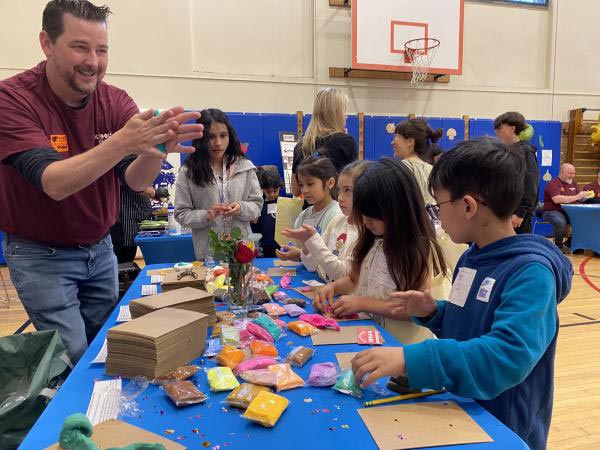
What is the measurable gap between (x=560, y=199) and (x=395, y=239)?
252 inches

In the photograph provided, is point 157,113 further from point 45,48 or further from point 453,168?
point 453,168

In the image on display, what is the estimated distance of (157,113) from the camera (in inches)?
56.1

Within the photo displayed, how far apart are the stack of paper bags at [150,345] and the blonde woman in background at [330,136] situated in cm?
198

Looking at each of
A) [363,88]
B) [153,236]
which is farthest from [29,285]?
[363,88]

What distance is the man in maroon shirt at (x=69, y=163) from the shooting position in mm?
1417

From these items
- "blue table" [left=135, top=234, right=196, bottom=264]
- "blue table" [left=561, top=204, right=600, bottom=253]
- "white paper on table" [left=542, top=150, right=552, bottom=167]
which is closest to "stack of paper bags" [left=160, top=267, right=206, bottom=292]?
"blue table" [left=135, top=234, right=196, bottom=264]

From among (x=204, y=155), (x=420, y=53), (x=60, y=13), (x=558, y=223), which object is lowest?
(x=558, y=223)

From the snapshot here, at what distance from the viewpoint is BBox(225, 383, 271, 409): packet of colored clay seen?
981mm

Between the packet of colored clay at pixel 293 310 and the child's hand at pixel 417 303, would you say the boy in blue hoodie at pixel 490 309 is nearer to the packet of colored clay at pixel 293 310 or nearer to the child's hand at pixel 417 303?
the child's hand at pixel 417 303

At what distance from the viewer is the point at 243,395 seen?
1.00 m

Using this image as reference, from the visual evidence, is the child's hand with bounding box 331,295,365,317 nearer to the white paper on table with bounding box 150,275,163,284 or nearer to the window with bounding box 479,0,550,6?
the white paper on table with bounding box 150,275,163,284

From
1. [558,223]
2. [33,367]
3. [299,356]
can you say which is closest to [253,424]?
[299,356]

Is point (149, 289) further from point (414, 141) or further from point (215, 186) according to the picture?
point (414, 141)

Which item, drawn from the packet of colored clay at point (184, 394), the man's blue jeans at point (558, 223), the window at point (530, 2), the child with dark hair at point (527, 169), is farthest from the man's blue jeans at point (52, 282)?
the window at point (530, 2)
